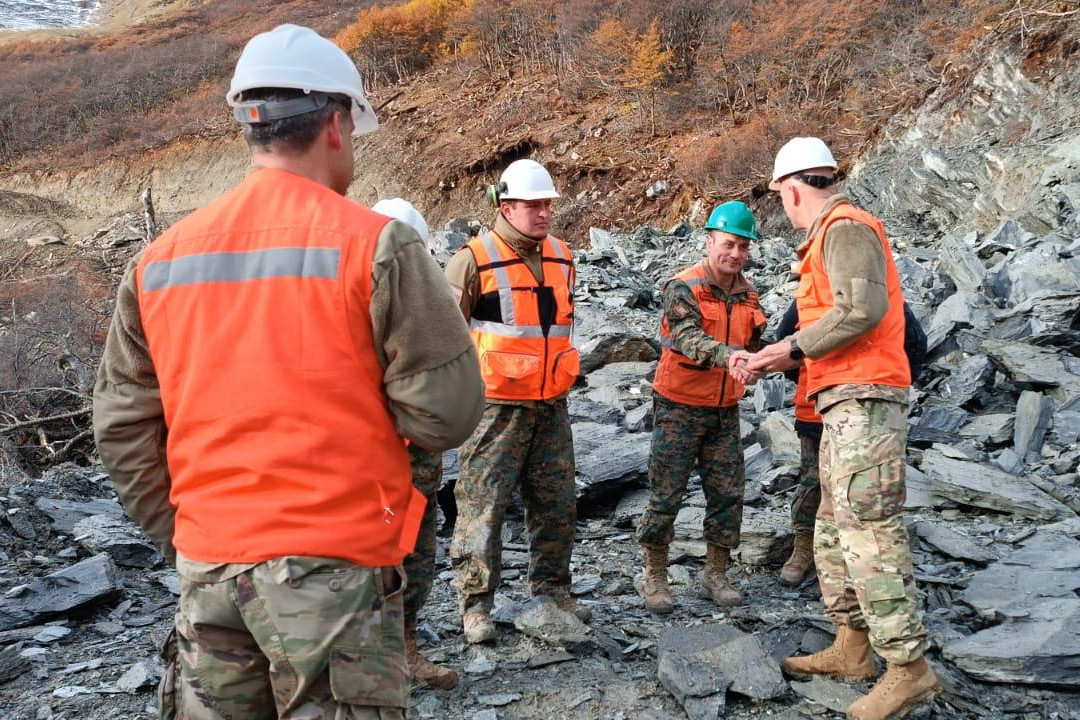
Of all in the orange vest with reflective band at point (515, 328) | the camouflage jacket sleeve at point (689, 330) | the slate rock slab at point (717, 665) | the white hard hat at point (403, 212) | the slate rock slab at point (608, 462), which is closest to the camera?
the slate rock slab at point (717, 665)

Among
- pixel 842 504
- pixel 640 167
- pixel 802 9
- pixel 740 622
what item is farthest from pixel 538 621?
pixel 802 9

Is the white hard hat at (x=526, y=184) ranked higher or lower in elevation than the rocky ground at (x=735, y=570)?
higher

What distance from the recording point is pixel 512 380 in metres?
3.71

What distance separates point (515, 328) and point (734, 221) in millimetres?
1241

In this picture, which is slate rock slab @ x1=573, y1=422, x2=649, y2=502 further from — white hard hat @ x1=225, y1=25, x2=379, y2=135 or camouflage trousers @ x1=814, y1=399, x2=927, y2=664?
white hard hat @ x1=225, y1=25, x2=379, y2=135

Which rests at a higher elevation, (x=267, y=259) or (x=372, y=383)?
(x=267, y=259)

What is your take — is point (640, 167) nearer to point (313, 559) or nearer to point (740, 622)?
point (740, 622)

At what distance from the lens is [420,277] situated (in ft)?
5.43

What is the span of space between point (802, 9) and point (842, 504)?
2414 cm

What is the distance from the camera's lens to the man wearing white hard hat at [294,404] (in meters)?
1.58

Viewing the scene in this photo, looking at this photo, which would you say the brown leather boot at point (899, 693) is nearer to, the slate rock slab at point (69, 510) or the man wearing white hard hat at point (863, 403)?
the man wearing white hard hat at point (863, 403)

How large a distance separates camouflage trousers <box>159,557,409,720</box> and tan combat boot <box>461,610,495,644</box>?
A: 82.7 inches

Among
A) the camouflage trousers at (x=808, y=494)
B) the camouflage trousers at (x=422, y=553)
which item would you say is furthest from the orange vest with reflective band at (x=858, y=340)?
the camouflage trousers at (x=422, y=553)

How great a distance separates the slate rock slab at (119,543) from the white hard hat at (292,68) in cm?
398
